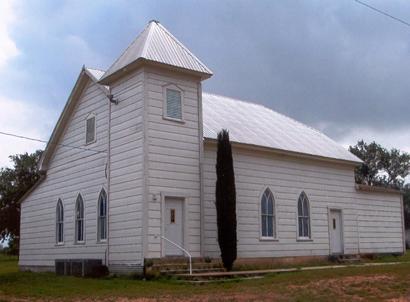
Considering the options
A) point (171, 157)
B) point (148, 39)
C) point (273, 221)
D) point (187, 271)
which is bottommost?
point (187, 271)

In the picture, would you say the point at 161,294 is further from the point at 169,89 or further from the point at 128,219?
the point at 169,89

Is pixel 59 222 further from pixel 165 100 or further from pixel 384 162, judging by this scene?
pixel 384 162

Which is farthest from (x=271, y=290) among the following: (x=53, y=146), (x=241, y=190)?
(x=53, y=146)

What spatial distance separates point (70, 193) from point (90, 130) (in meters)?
3.33

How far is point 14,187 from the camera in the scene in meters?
57.0

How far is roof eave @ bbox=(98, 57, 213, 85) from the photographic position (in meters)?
22.2

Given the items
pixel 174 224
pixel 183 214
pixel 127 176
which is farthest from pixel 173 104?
pixel 174 224

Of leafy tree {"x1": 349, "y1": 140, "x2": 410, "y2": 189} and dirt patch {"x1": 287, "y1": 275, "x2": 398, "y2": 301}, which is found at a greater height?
leafy tree {"x1": 349, "y1": 140, "x2": 410, "y2": 189}

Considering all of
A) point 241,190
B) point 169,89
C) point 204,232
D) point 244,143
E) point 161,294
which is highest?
point 169,89

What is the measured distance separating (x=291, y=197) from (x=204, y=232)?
6.02 metres

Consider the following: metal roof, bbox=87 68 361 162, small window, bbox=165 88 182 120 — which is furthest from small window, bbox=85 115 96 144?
small window, bbox=165 88 182 120

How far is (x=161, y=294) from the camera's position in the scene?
16125 mm

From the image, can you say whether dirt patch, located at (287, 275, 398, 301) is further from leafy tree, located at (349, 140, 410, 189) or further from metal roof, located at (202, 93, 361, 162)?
leafy tree, located at (349, 140, 410, 189)

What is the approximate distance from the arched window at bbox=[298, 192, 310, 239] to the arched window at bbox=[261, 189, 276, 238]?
186cm
